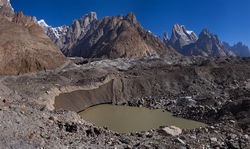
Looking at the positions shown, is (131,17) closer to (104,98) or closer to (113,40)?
(113,40)

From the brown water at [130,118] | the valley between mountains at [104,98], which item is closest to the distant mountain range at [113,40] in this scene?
the valley between mountains at [104,98]

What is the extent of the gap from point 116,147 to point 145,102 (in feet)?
49.9

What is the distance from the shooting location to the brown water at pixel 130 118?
14.2 meters

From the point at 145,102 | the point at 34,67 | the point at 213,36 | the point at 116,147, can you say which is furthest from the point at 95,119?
the point at 213,36

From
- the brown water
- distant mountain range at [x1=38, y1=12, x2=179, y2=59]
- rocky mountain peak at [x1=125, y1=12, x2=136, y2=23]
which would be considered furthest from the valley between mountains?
rocky mountain peak at [x1=125, y1=12, x2=136, y2=23]

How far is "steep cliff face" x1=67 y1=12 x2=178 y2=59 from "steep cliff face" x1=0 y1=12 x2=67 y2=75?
149 ft

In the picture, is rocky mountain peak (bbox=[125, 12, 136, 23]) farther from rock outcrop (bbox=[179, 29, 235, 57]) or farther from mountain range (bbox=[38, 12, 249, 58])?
rock outcrop (bbox=[179, 29, 235, 57])

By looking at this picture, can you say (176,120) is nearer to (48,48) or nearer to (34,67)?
(34,67)

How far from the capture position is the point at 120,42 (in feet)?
318

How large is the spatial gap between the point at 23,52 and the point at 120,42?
201ft

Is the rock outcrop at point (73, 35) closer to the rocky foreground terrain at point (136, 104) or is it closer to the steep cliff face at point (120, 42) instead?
the steep cliff face at point (120, 42)

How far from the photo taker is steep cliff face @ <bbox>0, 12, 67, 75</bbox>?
38469mm

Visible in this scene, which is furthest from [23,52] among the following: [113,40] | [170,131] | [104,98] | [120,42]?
[113,40]

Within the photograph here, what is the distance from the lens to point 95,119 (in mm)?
16688
